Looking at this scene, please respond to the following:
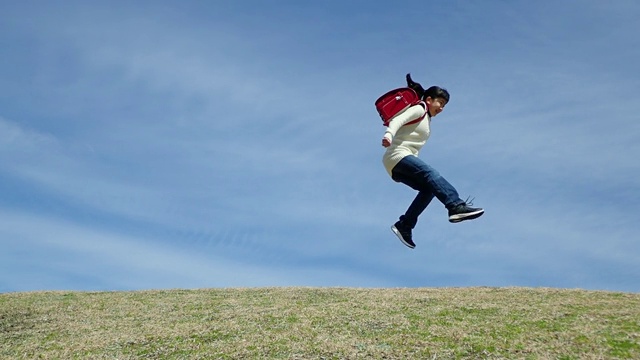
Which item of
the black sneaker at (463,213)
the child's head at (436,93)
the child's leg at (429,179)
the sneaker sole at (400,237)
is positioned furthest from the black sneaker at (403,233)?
the child's head at (436,93)

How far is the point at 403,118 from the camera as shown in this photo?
9.85 m

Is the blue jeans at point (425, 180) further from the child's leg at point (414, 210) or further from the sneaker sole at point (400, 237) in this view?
the sneaker sole at point (400, 237)

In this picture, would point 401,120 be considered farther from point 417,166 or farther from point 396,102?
point 417,166

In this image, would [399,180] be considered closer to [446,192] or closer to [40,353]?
[446,192]

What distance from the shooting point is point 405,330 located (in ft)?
44.7

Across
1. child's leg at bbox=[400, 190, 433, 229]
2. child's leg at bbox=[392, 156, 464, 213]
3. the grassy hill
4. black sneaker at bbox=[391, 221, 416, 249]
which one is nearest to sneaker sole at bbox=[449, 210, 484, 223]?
child's leg at bbox=[392, 156, 464, 213]

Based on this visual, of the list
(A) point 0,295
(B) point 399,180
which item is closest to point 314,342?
(B) point 399,180

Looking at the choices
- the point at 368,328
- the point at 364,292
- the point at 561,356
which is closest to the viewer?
the point at 561,356

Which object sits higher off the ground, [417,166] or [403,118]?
[403,118]

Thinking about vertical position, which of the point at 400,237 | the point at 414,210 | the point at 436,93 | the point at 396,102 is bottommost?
the point at 400,237

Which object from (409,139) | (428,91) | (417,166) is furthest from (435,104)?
(417,166)

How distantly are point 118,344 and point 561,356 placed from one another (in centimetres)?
910

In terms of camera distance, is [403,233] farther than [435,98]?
Yes

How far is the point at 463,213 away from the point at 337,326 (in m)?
5.68
